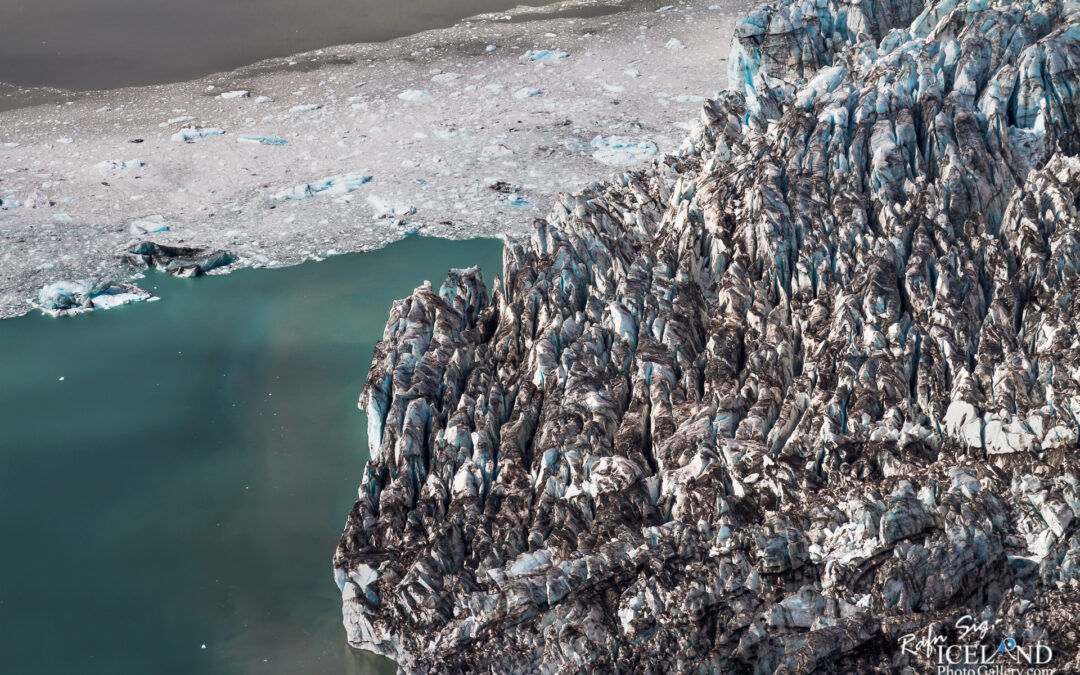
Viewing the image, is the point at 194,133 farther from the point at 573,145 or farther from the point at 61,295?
the point at 573,145

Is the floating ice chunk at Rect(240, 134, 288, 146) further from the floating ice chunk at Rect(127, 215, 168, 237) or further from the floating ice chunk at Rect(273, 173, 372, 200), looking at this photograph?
the floating ice chunk at Rect(127, 215, 168, 237)

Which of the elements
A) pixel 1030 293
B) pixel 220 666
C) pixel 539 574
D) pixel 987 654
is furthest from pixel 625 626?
pixel 1030 293

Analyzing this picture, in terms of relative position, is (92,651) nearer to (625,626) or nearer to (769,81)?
(625,626)

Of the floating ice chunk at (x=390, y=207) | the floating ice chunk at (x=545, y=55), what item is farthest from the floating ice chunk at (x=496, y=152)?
the floating ice chunk at (x=545, y=55)

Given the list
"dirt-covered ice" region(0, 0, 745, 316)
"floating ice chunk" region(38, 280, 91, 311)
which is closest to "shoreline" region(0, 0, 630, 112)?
"dirt-covered ice" region(0, 0, 745, 316)

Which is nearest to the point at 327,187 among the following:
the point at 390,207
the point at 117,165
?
the point at 390,207

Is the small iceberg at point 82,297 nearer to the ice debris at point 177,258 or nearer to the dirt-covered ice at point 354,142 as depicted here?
the dirt-covered ice at point 354,142

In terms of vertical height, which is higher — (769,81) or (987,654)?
(769,81)
